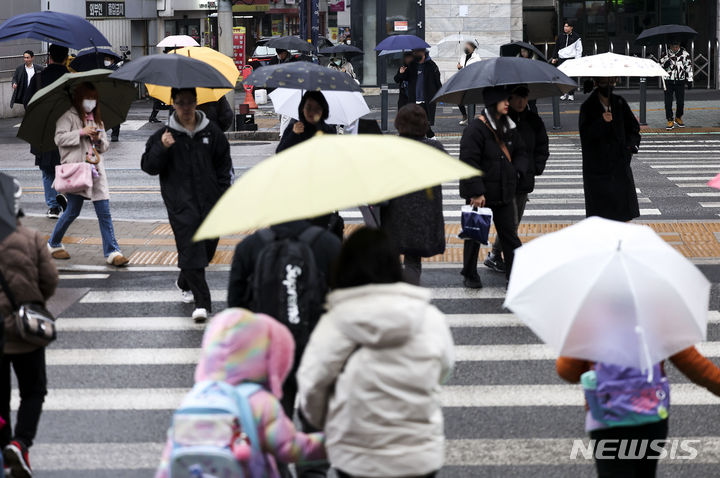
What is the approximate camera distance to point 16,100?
17516 mm

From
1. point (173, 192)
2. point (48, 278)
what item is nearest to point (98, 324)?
point (173, 192)

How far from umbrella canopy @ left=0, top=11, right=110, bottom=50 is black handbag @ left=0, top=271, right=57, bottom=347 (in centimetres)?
623

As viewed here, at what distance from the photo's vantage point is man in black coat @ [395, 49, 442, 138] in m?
22.7

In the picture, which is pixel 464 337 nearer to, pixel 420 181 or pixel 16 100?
pixel 420 181

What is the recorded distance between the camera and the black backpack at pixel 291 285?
502cm

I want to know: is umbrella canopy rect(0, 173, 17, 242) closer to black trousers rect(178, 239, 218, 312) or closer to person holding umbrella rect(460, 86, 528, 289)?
black trousers rect(178, 239, 218, 312)

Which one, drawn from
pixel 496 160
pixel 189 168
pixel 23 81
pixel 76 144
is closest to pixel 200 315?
pixel 189 168

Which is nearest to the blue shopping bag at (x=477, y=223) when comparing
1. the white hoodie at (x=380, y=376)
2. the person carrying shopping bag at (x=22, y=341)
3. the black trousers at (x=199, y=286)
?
the black trousers at (x=199, y=286)

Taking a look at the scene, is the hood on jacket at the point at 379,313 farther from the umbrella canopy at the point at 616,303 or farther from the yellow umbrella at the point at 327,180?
the umbrella canopy at the point at 616,303

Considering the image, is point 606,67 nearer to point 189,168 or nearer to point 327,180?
point 189,168

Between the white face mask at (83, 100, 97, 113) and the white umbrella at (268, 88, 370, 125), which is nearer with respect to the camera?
the white umbrella at (268, 88, 370, 125)

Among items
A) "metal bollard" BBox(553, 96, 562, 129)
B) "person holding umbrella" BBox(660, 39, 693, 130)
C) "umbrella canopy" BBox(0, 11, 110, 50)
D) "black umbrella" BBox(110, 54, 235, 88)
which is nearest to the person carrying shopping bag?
"black umbrella" BBox(110, 54, 235, 88)

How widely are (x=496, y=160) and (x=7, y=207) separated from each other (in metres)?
5.51

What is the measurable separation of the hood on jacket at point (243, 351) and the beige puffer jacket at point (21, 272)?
2020 millimetres
